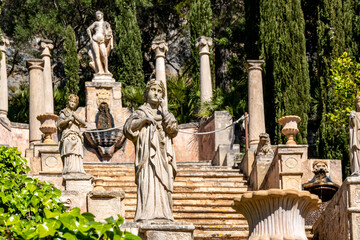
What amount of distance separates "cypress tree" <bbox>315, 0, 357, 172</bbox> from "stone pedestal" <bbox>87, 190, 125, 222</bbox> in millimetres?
11182

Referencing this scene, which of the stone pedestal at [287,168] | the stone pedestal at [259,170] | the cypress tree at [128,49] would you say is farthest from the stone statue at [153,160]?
the cypress tree at [128,49]

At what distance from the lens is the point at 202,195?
16984 mm

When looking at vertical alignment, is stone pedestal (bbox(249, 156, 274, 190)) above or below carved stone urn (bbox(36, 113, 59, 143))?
below

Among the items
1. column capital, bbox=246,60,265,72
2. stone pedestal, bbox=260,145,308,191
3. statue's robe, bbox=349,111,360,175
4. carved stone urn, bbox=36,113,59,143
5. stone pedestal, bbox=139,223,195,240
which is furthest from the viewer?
column capital, bbox=246,60,265,72

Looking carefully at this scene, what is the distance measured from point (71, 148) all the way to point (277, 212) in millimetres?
6017

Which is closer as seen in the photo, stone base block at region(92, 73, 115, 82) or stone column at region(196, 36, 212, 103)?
stone base block at region(92, 73, 115, 82)

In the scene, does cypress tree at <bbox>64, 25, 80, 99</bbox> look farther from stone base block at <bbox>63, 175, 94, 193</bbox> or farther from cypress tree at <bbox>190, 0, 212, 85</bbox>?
stone base block at <bbox>63, 175, 94, 193</bbox>

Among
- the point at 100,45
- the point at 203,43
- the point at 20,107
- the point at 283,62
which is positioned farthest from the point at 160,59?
the point at 20,107

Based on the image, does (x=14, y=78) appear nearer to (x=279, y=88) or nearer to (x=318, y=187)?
(x=279, y=88)

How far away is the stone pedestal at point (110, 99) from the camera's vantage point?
24.1 metres

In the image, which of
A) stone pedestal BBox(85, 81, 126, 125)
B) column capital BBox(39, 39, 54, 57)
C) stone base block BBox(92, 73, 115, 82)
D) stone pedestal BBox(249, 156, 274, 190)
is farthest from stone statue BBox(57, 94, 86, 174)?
column capital BBox(39, 39, 54, 57)

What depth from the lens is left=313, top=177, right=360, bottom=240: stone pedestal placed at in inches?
487

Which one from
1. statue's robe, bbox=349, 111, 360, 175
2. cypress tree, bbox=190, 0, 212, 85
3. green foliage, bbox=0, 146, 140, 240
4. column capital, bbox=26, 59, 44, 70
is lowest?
green foliage, bbox=0, 146, 140, 240

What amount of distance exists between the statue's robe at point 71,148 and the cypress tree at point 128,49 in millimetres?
14760
